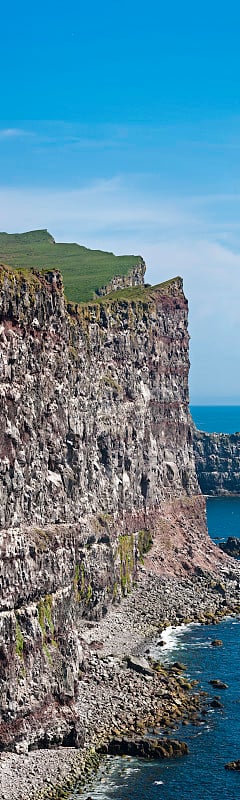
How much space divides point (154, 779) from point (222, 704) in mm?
20976

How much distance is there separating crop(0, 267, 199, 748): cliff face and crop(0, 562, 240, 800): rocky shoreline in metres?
2.57

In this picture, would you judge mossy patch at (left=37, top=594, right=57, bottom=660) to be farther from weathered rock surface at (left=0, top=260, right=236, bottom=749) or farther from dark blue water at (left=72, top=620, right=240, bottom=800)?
dark blue water at (left=72, top=620, right=240, bottom=800)

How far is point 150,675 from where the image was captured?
12244 centimetres

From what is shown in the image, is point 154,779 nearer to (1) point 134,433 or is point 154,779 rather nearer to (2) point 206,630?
(2) point 206,630

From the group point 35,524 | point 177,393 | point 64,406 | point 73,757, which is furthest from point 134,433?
point 73,757

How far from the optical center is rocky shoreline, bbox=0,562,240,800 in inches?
3703

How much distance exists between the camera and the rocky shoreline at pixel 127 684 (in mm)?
94062

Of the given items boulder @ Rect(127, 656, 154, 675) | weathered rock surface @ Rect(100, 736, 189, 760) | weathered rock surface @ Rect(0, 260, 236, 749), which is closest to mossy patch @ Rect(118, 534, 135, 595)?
weathered rock surface @ Rect(0, 260, 236, 749)

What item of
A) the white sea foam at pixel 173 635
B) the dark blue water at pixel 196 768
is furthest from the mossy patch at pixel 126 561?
the dark blue water at pixel 196 768

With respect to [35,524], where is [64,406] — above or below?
above

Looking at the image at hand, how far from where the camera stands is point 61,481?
4572 inches

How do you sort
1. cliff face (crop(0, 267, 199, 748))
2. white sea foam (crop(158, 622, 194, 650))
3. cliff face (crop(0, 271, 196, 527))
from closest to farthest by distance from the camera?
cliff face (crop(0, 267, 199, 748))
cliff face (crop(0, 271, 196, 527))
white sea foam (crop(158, 622, 194, 650))

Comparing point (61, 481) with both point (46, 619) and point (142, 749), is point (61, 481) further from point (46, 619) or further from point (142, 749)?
point (142, 749)

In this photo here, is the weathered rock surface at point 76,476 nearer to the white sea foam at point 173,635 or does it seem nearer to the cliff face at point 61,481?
the cliff face at point 61,481
